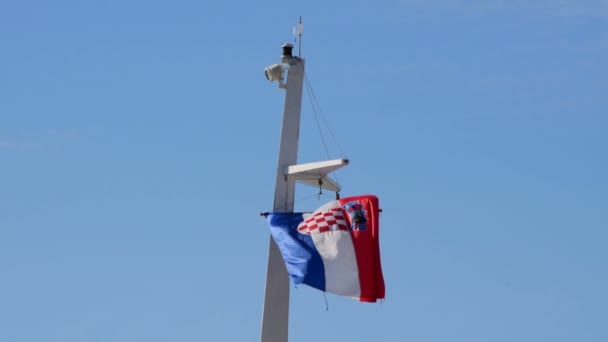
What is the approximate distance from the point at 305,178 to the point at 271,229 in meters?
2.07

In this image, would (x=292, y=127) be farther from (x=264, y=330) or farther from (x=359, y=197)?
(x=264, y=330)

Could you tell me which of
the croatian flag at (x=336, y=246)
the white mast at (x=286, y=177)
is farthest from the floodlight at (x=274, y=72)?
the croatian flag at (x=336, y=246)

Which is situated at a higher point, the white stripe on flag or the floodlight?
the floodlight

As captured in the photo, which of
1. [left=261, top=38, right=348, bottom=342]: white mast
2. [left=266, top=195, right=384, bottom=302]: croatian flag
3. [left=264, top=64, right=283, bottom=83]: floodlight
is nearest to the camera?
[left=261, top=38, right=348, bottom=342]: white mast

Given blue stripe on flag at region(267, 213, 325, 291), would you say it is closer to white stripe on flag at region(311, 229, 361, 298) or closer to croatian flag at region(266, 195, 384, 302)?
croatian flag at region(266, 195, 384, 302)

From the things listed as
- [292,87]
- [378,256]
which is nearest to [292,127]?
[292,87]

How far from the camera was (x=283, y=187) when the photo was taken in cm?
6009

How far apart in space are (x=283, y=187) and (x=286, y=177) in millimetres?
387

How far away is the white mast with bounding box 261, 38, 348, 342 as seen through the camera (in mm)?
58031

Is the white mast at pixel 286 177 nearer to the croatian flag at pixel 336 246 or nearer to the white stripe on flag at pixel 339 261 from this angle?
the croatian flag at pixel 336 246

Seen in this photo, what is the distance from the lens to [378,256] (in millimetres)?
59312

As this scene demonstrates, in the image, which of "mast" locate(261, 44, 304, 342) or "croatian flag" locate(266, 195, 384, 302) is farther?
"croatian flag" locate(266, 195, 384, 302)

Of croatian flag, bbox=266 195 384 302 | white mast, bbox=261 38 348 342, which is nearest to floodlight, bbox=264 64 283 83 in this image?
white mast, bbox=261 38 348 342

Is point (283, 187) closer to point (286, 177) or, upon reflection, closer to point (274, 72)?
point (286, 177)
